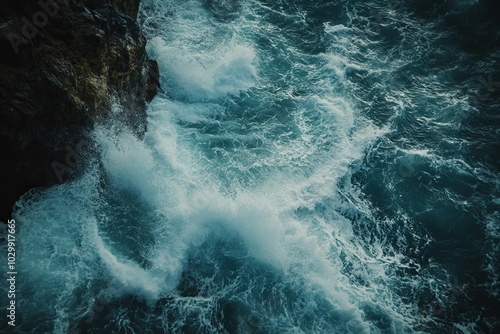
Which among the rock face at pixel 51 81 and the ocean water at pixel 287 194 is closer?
the rock face at pixel 51 81

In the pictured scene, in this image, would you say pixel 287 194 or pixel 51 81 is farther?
pixel 287 194

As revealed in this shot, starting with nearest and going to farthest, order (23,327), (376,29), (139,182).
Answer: (23,327) → (139,182) → (376,29)

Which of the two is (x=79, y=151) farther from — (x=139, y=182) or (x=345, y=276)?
(x=345, y=276)

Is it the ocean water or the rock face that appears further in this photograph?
the ocean water

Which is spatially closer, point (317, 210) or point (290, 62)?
point (317, 210)

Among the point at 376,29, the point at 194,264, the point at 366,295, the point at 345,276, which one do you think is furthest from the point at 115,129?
the point at 376,29
